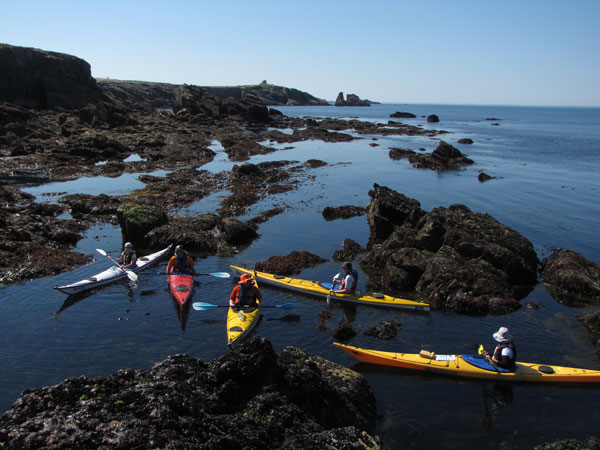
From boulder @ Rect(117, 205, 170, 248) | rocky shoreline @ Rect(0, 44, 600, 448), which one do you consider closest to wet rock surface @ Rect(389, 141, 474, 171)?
rocky shoreline @ Rect(0, 44, 600, 448)

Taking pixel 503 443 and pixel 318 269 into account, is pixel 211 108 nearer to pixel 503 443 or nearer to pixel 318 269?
pixel 318 269

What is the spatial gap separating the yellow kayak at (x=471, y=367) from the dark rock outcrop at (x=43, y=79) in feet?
241

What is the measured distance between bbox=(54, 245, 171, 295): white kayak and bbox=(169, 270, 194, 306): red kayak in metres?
2.01

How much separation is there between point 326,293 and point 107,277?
867 cm

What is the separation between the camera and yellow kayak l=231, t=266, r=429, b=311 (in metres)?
15.1

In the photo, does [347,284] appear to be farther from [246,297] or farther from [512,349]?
[512,349]

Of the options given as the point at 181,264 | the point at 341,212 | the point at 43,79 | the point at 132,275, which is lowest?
the point at 132,275

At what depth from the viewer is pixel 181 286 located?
1603 centimetres

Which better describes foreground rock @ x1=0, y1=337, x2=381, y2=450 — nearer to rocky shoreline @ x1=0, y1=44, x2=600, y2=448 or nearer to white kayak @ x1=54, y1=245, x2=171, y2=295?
rocky shoreline @ x1=0, y1=44, x2=600, y2=448

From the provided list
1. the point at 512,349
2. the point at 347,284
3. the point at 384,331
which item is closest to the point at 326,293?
the point at 347,284

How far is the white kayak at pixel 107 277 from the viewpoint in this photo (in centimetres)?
1538

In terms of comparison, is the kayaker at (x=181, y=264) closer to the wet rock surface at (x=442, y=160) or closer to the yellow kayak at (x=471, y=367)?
the yellow kayak at (x=471, y=367)

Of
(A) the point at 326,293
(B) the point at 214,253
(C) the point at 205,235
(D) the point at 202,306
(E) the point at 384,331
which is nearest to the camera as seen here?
(E) the point at 384,331

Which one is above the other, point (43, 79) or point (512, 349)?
point (43, 79)
